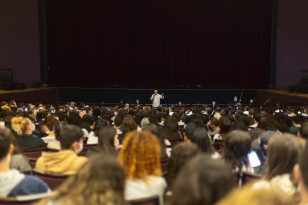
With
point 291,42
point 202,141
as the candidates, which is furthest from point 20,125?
point 291,42

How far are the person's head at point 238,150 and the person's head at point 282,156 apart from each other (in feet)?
2.44

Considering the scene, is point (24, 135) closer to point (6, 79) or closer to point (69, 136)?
point (69, 136)

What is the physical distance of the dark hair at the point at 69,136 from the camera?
3.50 meters

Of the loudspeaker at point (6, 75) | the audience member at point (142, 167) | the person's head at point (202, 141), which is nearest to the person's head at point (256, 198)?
the audience member at point (142, 167)

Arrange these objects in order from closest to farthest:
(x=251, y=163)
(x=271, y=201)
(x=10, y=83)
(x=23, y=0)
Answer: (x=271, y=201) → (x=251, y=163) → (x=10, y=83) → (x=23, y=0)

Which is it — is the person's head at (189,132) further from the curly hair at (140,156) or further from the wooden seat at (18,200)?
the wooden seat at (18,200)

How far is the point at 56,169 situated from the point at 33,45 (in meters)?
16.2

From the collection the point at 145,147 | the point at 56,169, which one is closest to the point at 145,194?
the point at 145,147

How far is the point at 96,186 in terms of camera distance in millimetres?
1720

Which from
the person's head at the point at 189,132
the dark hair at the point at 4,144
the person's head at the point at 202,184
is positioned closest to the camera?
the person's head at the point at 202,184

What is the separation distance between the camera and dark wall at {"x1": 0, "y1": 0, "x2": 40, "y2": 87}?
56.4 feet

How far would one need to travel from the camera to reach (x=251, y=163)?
12.5 ft

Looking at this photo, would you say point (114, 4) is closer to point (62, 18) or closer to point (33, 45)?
point (62, 18)

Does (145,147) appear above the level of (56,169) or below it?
above
